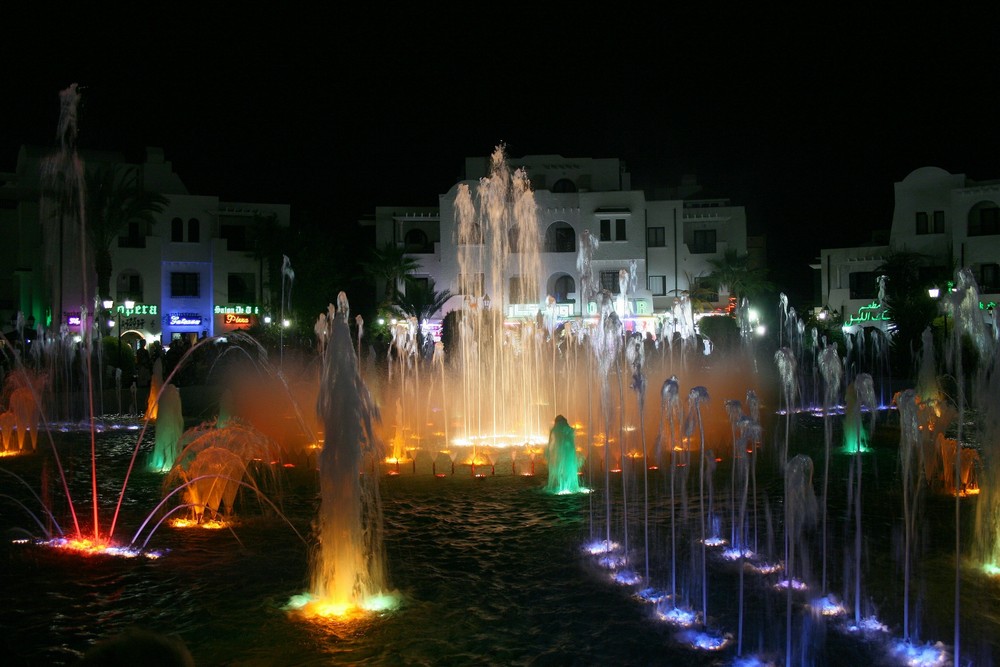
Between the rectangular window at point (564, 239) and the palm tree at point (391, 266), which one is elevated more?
the rectangular window at point (564, 239)

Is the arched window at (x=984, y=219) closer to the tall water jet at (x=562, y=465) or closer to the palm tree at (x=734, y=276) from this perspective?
the palm tree at (x=734, y=276)

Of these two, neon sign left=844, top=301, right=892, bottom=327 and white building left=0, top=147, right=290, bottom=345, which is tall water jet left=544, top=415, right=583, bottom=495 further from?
neon sign left=844, top=301, right=892, bottom=327

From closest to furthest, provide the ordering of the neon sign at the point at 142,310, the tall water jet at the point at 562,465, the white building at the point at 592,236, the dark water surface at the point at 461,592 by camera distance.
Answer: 1. the dark water surface at the point at 461,592
2. the tall water jet at the point at 562,465
3. the neon sign at the point at 142,310
4. the white building at the point at 592,236

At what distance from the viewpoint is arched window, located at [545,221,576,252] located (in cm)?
4566

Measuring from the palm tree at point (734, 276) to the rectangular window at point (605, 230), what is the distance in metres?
6.48

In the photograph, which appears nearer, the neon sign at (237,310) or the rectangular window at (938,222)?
the rectangular window at (938,222)

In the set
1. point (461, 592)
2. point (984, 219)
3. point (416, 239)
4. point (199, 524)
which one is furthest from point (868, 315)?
point (461, 592)

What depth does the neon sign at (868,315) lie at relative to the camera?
4272 cm

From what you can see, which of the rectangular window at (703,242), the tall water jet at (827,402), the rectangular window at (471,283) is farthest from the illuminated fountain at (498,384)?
the rectangular window at (703,242)

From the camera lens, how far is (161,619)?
6.36 m

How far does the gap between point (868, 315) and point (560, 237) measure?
17441 millimetres

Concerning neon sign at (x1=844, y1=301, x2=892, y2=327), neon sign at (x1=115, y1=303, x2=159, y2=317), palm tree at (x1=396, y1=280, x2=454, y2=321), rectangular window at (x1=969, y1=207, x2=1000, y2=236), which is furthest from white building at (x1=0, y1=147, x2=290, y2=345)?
rectangular window at (x1=969, y1=207, x2=1000, y2=236)

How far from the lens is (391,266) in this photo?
4544 cm

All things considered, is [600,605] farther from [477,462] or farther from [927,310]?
[927,310]
